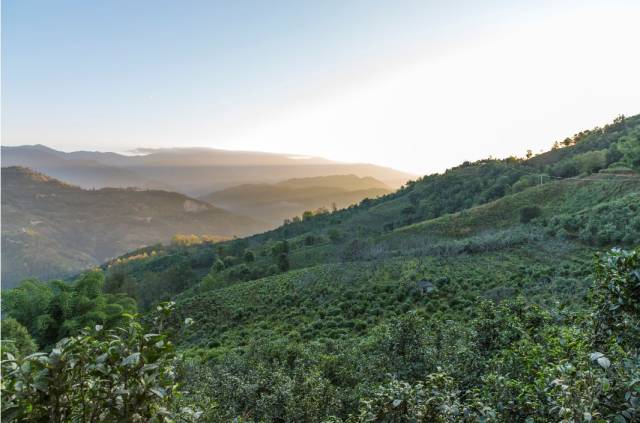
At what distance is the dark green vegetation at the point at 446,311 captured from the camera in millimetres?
3533

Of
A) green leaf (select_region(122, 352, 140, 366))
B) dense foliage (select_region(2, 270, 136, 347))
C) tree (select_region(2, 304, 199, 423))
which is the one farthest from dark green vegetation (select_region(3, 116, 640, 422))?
dense foliage (select_region(2, 270, 136, 347))

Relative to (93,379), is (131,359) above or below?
above


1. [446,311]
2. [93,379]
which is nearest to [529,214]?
[446,311]

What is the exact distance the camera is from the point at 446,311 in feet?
78.7

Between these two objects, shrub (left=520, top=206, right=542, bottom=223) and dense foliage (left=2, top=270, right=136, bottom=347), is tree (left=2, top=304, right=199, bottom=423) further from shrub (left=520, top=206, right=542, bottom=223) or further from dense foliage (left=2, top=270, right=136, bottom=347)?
shrub (left=520, top=206, right=542, bottom=223)

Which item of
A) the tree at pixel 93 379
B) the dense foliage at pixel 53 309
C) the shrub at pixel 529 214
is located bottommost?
the dense foliage at pixel 53 309

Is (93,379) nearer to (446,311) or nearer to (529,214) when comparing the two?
(446,311)

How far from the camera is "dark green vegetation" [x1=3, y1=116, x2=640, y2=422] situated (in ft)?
11.6

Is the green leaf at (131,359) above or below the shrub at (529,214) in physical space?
above

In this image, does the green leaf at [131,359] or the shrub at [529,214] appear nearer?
the green leaf at [131,359]

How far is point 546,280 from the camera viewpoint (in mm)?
24953

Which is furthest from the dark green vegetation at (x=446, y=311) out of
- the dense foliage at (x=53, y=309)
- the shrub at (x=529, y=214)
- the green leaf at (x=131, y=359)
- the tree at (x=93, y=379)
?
the dense foliage at (x=53, y=309)

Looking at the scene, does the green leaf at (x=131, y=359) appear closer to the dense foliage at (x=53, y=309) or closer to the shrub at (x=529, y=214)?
the dense foliage at (x=53, y=309)

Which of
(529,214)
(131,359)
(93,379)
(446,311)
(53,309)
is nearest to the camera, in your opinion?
(131,359)
